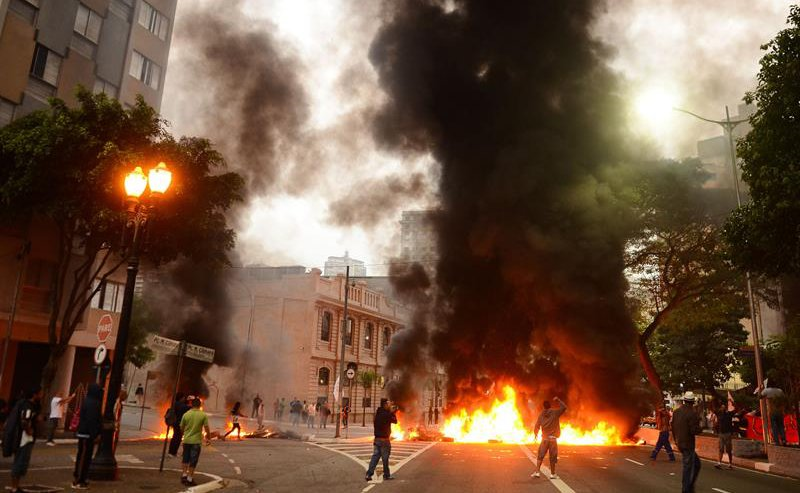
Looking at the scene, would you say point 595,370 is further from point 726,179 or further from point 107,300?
point 107,300

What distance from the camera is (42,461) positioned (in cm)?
1315

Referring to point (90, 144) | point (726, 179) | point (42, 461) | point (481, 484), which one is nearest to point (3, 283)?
point (90, 144)

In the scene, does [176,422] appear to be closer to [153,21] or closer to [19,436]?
[19,436]

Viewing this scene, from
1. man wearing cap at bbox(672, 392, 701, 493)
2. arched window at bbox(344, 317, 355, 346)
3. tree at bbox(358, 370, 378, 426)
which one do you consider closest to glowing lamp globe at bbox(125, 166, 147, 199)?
man wearing cap at bbox(672, 392, 701, 493)

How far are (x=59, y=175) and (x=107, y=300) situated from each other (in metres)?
12.3

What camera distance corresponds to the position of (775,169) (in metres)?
12.8

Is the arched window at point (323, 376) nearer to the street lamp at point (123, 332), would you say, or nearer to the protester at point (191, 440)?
the protester at point (191, 440)

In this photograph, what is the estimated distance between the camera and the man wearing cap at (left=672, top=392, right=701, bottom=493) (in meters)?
9.59

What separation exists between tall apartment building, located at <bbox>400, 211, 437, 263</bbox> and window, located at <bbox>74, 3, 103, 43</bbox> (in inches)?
739

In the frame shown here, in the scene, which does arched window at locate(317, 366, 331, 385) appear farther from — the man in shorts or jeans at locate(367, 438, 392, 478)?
the man in shorts

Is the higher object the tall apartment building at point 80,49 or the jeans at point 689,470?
the tall apartment building at point 80,49

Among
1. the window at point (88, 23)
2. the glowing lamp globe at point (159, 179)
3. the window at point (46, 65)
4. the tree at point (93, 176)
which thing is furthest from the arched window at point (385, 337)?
the glowing lamp globe at point (159, 179)

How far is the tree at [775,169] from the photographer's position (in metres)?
12.7

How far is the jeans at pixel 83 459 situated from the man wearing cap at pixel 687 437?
9.47 metres
